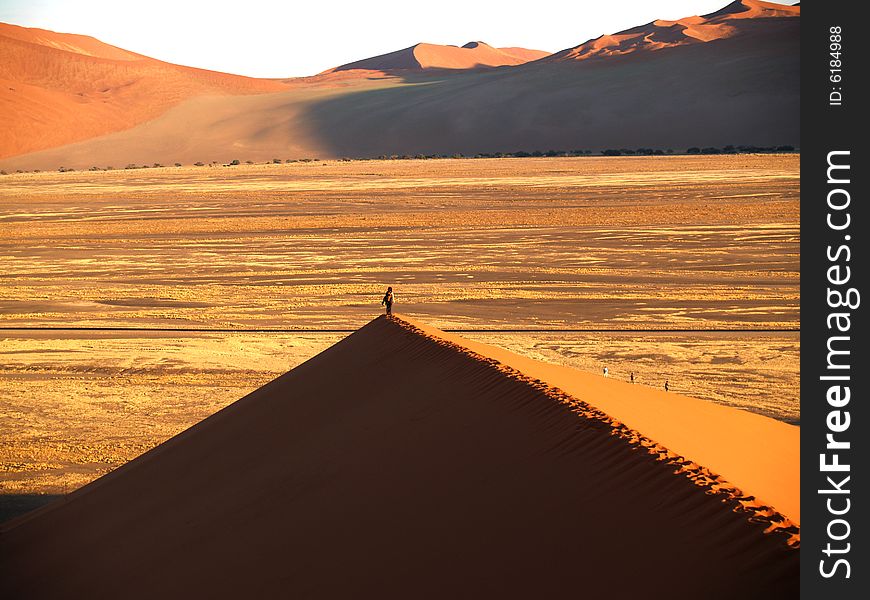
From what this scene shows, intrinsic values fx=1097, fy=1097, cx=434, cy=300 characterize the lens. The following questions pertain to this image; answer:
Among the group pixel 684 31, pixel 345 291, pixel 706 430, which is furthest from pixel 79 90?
pixel 706 430

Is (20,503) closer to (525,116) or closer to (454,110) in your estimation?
(525,116)

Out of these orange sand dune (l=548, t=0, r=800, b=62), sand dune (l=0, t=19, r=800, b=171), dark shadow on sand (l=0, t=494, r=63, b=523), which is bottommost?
dark shadow on sand (l=0, t=494, r=63, b=523)

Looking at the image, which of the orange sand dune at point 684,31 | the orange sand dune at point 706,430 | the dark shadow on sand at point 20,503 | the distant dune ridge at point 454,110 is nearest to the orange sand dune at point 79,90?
the distant dune ridge at point 454,110

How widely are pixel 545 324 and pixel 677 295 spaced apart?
4.46 meters

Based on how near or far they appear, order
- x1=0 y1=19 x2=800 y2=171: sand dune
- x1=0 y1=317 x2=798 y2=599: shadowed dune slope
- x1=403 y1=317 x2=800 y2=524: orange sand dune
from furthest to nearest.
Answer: x1=0 y1=19 x2=800 y2=171: sand dune < x1=403 y1=317 x2=800 y2=524: orange sand dune < x1=0 y1=317 x2=798 y2=599: shadowed dune slope

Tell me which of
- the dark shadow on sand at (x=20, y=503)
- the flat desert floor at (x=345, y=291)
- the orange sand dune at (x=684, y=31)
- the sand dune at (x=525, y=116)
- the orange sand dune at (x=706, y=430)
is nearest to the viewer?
the orange sand dune at (x=706, y=430)

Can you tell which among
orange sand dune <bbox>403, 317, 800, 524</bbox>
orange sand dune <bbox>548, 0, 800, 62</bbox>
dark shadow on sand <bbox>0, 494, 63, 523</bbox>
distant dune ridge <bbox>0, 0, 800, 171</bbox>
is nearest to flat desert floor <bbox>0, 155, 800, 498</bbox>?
dark shadow on sand <bbox>0, 494, 63, 523</bbox>

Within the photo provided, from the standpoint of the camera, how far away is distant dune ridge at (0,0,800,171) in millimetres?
107125

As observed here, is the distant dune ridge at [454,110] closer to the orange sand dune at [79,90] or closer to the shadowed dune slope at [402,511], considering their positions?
the orange sand dune at [79,90]

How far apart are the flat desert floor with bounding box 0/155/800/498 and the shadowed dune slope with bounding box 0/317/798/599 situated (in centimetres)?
299

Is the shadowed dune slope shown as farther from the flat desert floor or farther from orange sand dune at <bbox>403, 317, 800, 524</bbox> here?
the flat desert floor

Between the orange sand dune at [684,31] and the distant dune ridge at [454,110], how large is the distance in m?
0.78

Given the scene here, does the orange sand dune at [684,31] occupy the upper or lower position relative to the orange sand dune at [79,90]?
upper

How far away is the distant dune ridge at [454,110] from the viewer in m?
107
